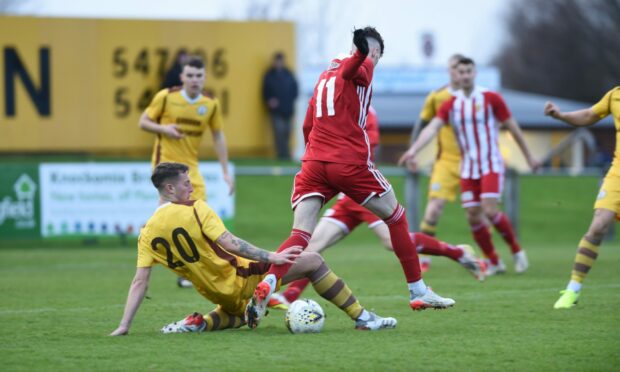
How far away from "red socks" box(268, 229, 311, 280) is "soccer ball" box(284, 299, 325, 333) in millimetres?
300

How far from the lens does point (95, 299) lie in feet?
34.1

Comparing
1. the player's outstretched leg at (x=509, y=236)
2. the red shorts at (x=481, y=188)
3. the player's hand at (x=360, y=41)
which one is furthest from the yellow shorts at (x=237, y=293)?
the player's outstretched leg at (x=509, y=236)

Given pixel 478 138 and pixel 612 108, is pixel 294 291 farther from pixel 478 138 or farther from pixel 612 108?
pixel 478 138

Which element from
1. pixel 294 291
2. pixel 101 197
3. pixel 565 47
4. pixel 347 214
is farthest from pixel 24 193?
pixel 565 47

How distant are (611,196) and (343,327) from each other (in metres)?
2.58

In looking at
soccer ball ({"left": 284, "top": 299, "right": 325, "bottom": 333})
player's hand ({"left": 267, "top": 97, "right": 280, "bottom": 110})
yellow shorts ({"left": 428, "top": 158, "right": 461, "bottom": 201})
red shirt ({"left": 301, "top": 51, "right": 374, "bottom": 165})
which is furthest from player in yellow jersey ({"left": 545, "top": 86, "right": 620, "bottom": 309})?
player's hand ({"left": 267, "top": 97, "right": 280, "bottom": 110})

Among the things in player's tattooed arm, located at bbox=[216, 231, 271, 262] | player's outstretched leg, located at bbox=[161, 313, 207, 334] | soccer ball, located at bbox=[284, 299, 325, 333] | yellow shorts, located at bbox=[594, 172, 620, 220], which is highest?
yellow shorts, located at bbox=[594, 172, 620, 220]

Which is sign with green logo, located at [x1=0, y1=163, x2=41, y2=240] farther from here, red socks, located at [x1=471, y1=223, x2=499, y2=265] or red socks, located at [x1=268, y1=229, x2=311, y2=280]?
red socks, located at [x1=268, y1=229, x2=311, y2=280]

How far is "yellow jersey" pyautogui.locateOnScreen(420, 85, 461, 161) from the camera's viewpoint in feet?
43.7

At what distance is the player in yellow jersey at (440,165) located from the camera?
43.8ft

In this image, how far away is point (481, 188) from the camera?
12.6 m

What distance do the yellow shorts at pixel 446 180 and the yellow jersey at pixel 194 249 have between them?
20.3 ft

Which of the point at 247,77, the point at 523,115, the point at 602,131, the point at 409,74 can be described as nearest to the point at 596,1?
the point at 602,131

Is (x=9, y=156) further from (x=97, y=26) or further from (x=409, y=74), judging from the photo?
(x=409, y=74)
